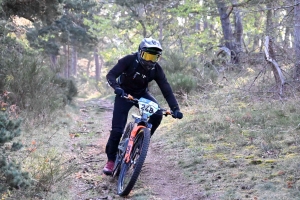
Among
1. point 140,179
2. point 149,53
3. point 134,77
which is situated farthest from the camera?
point 140,179

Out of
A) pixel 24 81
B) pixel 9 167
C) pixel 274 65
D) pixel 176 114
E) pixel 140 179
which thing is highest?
pixel 274 65

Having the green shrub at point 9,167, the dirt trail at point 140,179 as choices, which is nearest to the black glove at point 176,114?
the dirt trail at point 140,179

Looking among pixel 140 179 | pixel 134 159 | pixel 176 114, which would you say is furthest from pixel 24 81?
pixel 176 114

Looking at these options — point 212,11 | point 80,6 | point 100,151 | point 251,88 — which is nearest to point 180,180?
point 100,151

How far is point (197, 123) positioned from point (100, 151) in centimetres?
252

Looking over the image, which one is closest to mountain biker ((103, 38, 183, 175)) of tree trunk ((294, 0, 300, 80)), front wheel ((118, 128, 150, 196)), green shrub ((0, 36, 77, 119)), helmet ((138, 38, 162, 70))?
helmet ((138, 38, 162, 70))

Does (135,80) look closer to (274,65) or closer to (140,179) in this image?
(140,179)

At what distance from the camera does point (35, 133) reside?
8086 mm

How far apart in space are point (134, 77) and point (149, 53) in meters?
0.47

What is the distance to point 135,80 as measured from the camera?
5.31 meters

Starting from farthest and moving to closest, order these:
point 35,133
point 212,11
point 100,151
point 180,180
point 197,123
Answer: point 212,11, point 197,123, point 35,133, point 100,151, point 180,180

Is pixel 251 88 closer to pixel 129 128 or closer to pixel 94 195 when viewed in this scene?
pixel 129 128

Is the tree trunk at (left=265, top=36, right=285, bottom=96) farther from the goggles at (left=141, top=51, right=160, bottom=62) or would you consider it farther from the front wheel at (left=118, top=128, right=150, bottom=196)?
the front wheel at (left=118, top=128, right=150, bottom=196)

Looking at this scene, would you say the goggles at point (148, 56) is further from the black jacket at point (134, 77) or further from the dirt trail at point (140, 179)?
the dirt trail at point (140, 179)
